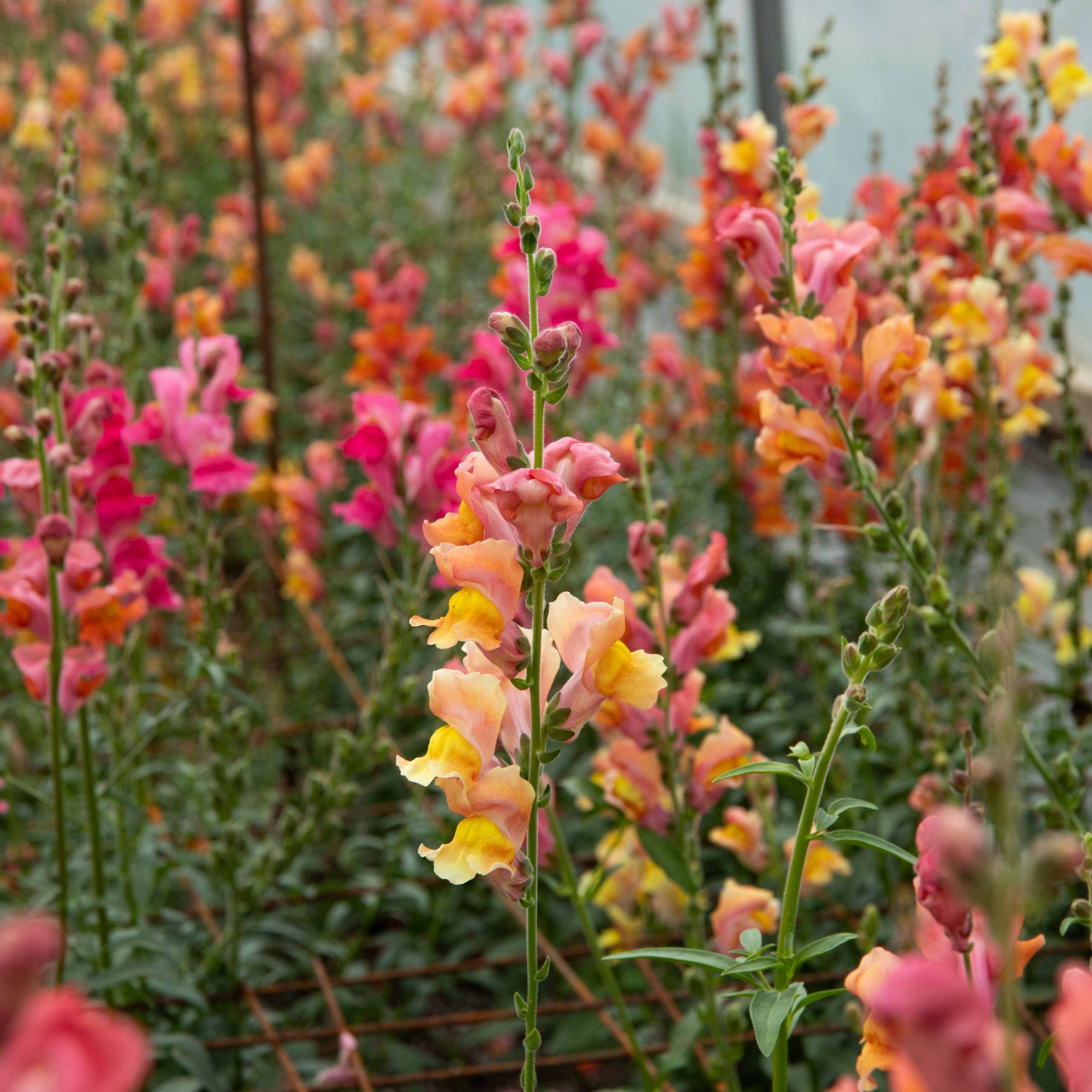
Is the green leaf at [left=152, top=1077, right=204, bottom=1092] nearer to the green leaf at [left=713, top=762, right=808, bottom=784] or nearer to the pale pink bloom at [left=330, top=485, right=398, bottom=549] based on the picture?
the pale pink bloom at [left=330, top=485, right=398, bottom=549]

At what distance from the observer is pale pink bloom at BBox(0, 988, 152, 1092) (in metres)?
0.30

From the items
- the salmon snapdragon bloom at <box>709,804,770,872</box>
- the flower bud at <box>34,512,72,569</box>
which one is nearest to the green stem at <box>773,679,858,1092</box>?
the salmon snapdragon bloom at <box>709,804,770,872</box>

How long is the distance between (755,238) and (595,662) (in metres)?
0.51

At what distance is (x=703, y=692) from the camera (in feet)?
4.67

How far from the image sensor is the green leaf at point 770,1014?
2.31ft

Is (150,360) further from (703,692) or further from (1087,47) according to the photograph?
(1087,47)

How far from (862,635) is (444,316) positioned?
2460 mm

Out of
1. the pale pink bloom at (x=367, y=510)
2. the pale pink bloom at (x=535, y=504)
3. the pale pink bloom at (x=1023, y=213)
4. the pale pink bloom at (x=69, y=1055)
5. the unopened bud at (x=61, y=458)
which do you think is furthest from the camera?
the pale pink bloom at (x=1023, y=213)

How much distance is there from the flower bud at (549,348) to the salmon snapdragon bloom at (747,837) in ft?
2.48

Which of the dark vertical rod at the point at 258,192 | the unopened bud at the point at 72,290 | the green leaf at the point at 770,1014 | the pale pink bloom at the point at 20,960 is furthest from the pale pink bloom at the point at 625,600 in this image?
the dark vertical rod at the point at 258,192

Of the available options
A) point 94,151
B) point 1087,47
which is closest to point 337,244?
point 94,151

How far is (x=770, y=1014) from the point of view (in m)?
0.73

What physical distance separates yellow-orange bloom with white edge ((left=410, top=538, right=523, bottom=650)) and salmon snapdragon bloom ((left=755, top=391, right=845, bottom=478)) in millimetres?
446

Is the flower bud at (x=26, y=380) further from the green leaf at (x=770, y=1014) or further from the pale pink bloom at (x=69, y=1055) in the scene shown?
the pale pink bloom at (x=69, y=1055)
